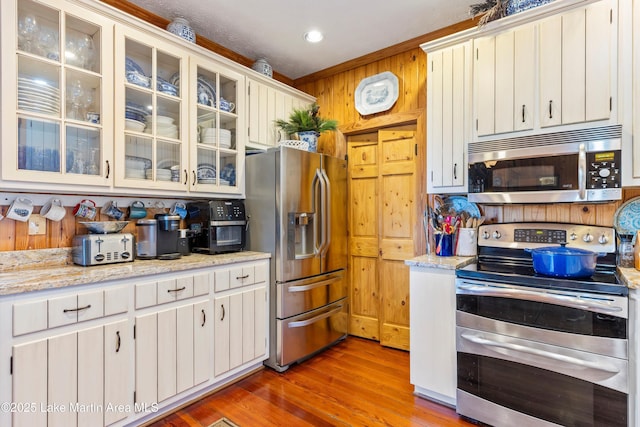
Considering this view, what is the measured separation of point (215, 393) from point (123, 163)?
1678mm

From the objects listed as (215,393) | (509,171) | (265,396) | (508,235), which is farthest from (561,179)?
(215,393)

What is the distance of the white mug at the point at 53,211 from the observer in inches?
78.4

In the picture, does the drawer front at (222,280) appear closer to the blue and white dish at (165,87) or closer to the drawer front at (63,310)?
the drawer front at (63,310)

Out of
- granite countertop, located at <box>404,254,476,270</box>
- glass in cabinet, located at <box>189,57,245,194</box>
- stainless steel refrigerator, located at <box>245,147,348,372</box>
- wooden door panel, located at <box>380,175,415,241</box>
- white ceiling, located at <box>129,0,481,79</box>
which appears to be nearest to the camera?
granite countertop, located at <box>404,254,476,270</box>

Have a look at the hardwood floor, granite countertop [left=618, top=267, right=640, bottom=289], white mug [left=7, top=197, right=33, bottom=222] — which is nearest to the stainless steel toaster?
white mug [left=7, top=197, right=33, bottom=222]

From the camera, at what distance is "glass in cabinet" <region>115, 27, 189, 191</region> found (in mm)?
2074

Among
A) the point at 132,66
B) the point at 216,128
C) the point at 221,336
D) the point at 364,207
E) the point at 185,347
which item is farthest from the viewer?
the point at 364,207

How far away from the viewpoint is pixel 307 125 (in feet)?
9.98

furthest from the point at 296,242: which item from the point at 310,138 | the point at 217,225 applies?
the point at 310,138

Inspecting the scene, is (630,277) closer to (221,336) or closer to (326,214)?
(326,214)

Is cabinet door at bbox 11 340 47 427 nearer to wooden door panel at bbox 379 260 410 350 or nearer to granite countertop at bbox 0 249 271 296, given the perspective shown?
granite countertop at bbox 0 249 271 296

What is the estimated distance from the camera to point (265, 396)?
223cm

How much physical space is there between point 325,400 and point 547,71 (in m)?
2.58

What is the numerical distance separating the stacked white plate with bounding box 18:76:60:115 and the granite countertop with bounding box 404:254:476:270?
2333mm
